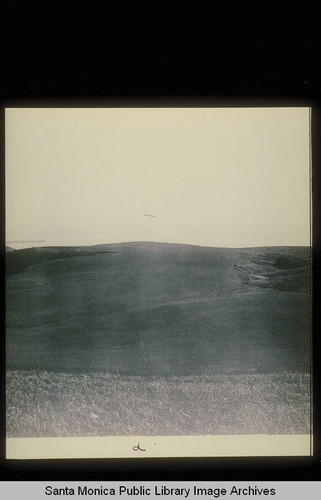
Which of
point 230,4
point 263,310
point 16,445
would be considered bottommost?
point 16,445

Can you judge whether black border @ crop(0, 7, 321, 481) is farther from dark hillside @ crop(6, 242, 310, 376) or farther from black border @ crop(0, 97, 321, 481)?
dark hillside @ crop(6, 242, 310, 376)

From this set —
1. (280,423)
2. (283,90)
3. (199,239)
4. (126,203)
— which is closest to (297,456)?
(280,423)

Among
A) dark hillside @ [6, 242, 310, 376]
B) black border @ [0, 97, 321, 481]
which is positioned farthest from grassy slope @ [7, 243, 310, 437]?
black border @ [0, 97, 321, 481]

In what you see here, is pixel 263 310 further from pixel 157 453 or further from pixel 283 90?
pixel 283 90

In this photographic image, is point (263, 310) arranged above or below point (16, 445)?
above

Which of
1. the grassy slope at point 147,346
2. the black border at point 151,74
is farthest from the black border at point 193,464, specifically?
the grassy slope at point 147,346

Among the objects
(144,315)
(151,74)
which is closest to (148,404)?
(144,315)

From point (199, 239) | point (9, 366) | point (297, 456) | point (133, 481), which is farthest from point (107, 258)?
point (297, 456)

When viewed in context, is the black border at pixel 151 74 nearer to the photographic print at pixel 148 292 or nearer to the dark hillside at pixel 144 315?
the photographic print at pixel 148 292
